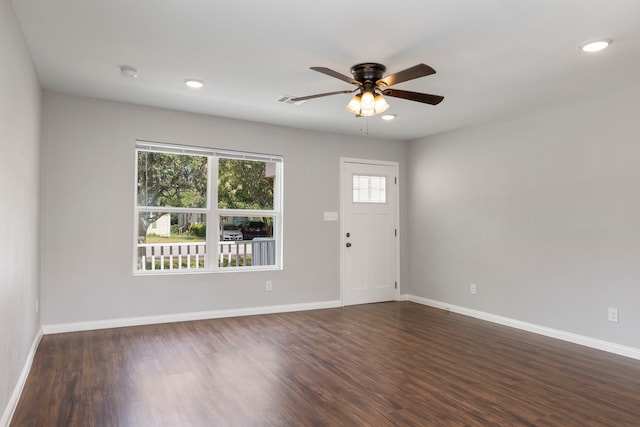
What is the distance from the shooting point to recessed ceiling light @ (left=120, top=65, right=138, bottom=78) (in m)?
3.46

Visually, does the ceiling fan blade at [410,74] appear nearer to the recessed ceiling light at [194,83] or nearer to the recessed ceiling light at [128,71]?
the recessed ceiling light at [194,83]

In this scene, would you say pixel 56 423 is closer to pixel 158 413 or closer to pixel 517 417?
pixel 158 413

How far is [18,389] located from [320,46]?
3.18 m

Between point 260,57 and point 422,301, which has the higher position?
point 260,57

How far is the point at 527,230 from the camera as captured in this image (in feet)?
15.3

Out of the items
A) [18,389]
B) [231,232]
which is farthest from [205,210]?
[18,389]

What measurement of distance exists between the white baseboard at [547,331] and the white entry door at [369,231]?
805 millimetres

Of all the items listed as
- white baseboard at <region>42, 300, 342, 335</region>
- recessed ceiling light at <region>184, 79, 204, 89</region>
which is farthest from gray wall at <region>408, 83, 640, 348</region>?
recessed ceiling light at <region>184, 79, 204, 89</region>

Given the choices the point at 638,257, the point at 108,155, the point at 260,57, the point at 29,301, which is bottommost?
the point at 29,301

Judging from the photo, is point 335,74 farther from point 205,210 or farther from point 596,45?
point 205,210

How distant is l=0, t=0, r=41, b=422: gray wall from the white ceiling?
0.29m

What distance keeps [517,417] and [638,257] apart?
7.35ft

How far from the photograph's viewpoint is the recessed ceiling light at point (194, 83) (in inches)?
149

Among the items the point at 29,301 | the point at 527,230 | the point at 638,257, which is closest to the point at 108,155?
the point at 29,301
